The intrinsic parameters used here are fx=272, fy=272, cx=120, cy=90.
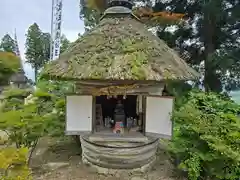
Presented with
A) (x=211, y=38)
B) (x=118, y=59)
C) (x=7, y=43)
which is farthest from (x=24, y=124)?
(x=7, y=43)

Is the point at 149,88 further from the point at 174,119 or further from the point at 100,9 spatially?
the point at 100,9

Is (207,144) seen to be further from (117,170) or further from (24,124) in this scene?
(24,124)

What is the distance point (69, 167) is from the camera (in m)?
6.23

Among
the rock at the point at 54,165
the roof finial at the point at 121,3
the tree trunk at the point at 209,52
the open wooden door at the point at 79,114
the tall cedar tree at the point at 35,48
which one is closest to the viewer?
the open wooden door at the point at 79,114

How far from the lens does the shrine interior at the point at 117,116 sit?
6.26m

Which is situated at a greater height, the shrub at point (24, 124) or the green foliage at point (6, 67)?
the green foliage at point (6, 67)

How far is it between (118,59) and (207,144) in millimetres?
2437

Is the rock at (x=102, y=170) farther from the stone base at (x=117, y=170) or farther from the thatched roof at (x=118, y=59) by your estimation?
the thatched roof at (x=118, y=59)

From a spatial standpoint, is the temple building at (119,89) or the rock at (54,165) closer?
the temple building at (119,89)

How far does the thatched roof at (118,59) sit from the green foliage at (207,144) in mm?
932

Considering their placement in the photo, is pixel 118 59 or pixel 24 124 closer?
pixel 118 59

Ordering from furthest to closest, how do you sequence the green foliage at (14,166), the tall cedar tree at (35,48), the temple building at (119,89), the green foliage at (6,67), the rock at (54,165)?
the tall cedar tree at (35,48)
the green foliage at (6,67)
the rock at (54,165)
the temple building at (119,89)
the green foliage at (14,166)

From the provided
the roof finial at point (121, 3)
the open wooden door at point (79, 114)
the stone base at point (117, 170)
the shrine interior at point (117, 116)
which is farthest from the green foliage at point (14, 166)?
the roof finial at point (121, 3)

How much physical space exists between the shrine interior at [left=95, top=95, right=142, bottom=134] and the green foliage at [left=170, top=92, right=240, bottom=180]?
44.5 inches
